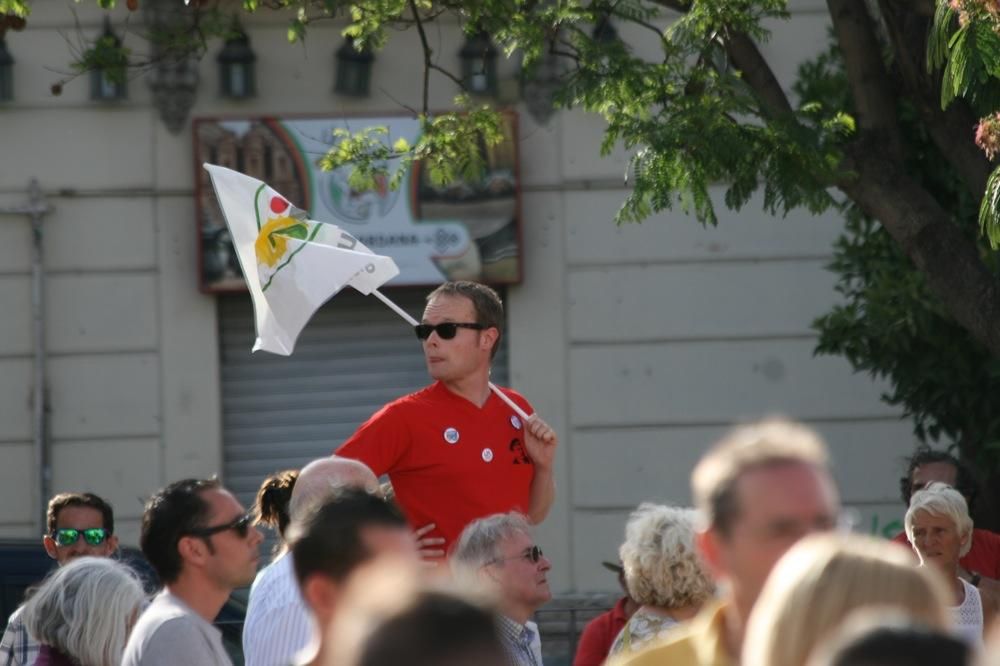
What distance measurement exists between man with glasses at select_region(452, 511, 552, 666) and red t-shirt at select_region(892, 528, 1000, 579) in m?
2.65

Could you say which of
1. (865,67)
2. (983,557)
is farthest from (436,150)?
(983,557)

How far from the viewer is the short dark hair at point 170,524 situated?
479cm

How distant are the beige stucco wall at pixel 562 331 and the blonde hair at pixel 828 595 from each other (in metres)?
9.63

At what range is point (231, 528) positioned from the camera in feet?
15.9

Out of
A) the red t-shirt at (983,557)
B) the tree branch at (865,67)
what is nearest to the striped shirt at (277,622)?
the red t-shirt at (983,557)

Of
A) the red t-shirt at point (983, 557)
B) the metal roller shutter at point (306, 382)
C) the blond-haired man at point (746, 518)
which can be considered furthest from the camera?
the metal roller shutter at point (306, 382)

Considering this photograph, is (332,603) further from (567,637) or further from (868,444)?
(868,444)

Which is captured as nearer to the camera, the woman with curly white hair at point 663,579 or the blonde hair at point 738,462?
the blonde hair at point 738,462

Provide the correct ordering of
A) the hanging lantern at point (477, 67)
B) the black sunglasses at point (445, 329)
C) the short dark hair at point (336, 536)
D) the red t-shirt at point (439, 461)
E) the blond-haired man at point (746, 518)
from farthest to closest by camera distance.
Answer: the hanging lantern at point (477, 67) < the black sunglasses at point (445, 329) < the red t-shirt at point (439, 461) < the short dark hair at point (336, 536) < the blond-haired man at point (746, 518)

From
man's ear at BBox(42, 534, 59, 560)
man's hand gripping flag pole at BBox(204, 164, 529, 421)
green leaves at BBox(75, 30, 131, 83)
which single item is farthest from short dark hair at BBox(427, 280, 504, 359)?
green leaves at BBox(75, 30, 131, 83)

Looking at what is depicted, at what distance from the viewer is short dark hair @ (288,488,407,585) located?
140 inches

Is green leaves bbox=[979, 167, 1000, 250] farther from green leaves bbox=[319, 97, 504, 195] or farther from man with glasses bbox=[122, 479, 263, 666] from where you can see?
man with glasses bbox=[122, 479, 263, 666]

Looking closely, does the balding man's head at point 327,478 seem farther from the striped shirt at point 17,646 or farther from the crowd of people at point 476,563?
the striped shirt at point 17,646

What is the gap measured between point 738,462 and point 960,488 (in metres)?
5.22
